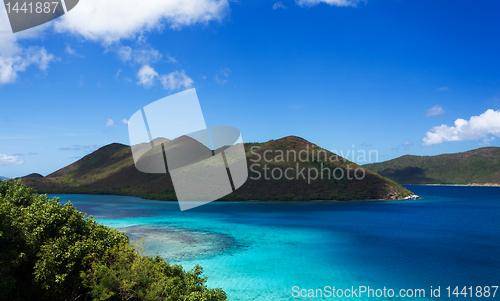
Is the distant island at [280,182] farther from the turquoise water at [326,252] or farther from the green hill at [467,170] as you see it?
the green hill at [467,170]

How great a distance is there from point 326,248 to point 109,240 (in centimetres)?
2138

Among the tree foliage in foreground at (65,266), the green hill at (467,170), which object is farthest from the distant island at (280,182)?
the green hill at (467,170)

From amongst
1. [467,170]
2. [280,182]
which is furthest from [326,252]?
[467,170]

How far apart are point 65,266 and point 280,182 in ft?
229

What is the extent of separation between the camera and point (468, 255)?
80.6 feet

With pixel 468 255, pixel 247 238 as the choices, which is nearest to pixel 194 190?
pixel 247 238

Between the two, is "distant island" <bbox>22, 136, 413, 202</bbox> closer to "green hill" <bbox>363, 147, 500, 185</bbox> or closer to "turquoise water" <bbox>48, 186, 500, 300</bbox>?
"turquoise water" <bbox>48, 186, 500, 300</bbox>

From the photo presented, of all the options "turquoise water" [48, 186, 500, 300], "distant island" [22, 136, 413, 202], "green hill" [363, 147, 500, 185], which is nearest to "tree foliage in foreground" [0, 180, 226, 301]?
"turquoise water" [48, 186, 500, 300]

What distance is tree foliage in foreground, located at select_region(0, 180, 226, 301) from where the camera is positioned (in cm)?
834

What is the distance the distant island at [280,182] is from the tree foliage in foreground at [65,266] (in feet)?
210

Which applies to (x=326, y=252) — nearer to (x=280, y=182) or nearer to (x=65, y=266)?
(x=65, y=266)

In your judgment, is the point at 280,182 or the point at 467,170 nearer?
the point at 280,182

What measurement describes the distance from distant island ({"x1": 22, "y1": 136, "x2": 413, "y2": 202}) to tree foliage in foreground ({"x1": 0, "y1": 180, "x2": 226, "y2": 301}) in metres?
64.0

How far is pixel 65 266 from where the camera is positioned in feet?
29.1
